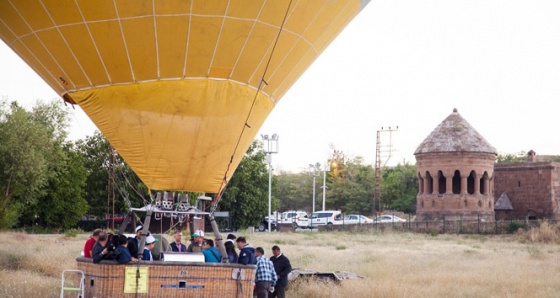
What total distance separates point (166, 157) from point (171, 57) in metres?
1.48

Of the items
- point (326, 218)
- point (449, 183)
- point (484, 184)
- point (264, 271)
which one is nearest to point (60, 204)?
point (326, 218)

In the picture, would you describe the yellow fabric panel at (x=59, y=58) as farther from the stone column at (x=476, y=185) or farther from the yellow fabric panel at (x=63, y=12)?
the stone column at (x=476, y=185)

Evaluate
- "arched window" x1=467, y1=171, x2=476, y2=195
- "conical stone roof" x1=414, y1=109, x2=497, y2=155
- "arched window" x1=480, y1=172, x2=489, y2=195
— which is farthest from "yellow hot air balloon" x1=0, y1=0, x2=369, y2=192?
"arched window" x1=480, y1=172, x2=489, y2=195

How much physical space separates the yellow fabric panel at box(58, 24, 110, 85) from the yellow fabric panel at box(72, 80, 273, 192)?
209 mm

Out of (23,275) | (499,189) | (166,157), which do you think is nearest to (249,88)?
(166,157)

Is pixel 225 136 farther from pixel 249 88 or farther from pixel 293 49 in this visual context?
pixel 293 49

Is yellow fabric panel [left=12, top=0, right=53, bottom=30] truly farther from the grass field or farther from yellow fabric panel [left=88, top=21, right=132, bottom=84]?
the grass field

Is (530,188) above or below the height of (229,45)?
above

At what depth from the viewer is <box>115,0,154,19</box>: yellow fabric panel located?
10086 millimetres

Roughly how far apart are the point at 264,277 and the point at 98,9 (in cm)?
455

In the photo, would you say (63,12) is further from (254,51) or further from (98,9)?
(254,51)

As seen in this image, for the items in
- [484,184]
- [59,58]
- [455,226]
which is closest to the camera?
[59,58]

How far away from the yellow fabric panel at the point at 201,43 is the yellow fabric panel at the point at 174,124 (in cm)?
19

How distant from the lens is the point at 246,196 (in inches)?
2181
